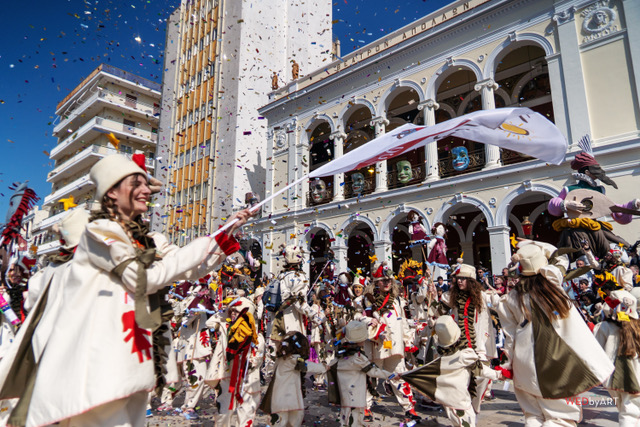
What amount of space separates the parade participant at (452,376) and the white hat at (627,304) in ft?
6.12

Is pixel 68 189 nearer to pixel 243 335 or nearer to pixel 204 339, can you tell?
pixel 204 339

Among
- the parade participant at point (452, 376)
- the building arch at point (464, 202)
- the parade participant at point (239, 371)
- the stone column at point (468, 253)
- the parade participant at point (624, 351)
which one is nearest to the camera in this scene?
the parade participant at point (452, 376)

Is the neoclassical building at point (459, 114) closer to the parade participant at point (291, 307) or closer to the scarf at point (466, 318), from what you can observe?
the parade participant at point (291, 307)

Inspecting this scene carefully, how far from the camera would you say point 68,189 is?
3612 cm

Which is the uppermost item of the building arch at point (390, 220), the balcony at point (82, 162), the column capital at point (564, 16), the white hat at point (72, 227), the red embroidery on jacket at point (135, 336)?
the balcony at point (82, 162)

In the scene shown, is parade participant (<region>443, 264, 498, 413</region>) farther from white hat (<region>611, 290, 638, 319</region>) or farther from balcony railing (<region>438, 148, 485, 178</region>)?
balcony railing (<region>438, 148, 485, 178</region>)

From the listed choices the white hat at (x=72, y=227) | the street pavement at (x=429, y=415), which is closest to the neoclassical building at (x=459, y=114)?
the street pavement at (x=429, y=415)

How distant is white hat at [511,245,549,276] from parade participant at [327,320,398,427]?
6.44ft

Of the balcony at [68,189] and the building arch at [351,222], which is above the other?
the balcony at [68,189]

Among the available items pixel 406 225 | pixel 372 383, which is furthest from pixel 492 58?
pixel 372 383

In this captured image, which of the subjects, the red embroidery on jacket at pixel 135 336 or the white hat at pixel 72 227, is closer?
the red embroidery on jacket at pixel 135 336

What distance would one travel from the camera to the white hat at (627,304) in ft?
14.8

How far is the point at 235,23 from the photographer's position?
2667 centimetres

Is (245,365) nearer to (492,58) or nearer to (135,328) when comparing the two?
(135,328)
